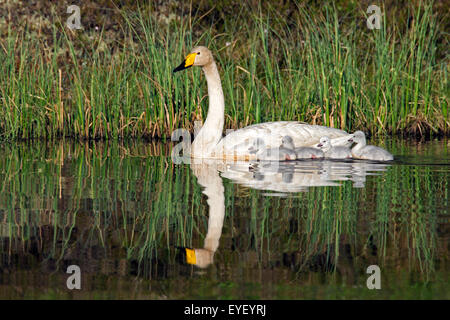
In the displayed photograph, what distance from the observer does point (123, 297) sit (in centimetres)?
452

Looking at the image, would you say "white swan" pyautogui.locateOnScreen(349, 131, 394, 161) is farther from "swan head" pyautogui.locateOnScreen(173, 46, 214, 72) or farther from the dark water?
"swan head" pyautogui.locateOnScreen(173, 46, 214, 72)

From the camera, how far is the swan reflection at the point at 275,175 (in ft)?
26.0

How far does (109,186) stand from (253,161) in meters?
2.82

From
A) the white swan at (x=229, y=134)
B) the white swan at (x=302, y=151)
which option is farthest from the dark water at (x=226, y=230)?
the white swan at (x=229, y=134)

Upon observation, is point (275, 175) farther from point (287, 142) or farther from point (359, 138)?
point (359, 138)

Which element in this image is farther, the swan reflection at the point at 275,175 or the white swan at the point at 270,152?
the white swan at the point at 270,152

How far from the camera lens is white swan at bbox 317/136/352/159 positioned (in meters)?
10.8

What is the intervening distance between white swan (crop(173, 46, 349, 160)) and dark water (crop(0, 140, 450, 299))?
1.93 feet

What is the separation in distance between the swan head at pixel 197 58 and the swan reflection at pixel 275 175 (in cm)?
134

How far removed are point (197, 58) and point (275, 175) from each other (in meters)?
2.50

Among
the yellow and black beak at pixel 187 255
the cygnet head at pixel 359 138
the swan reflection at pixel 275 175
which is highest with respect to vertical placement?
the cygnet head at pixel 359 138

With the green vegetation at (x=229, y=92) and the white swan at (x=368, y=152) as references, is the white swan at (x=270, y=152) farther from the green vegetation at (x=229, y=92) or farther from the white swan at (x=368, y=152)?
the green vegetation at (x=229, y=92)

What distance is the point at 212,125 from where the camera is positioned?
36.4ft

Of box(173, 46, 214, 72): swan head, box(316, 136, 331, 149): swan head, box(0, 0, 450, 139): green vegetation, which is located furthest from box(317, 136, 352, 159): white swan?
box(0, 0, 450, 139): green vegetation
